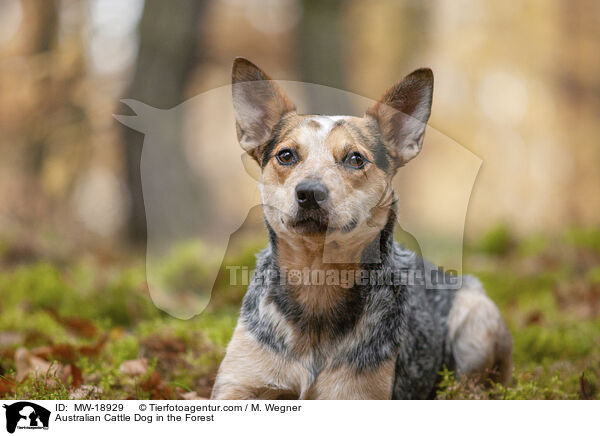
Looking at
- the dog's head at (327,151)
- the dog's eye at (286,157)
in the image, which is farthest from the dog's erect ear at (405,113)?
the dog's eye at (286,157)

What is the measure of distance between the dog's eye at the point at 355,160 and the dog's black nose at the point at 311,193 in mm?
238

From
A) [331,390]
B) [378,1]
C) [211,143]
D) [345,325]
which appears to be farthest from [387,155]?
[378,1]

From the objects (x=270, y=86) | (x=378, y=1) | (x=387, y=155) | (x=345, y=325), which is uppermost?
(x=378, y=1)

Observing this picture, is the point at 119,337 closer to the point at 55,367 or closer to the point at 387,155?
the point at 55,367

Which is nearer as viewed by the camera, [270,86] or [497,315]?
[270,86]

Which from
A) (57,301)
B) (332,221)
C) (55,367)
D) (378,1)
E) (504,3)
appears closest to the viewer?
(332,221)

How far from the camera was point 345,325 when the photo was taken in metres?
3.06

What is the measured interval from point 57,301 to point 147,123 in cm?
212

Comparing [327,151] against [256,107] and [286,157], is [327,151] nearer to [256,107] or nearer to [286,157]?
[286,157]

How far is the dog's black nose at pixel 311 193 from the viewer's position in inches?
108

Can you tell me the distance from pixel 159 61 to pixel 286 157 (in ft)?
20.2

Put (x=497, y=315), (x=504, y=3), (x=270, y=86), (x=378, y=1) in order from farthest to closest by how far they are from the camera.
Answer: (x=504, y=3) < (x=378, y=1) < (x=497, y=315) < (x=270, y=86)

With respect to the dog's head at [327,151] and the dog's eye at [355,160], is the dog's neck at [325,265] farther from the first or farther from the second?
the dog's eye at [355,160]
